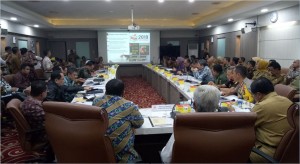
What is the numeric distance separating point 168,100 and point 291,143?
14.5ft

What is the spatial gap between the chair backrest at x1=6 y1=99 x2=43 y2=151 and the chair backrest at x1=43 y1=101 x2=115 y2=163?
31.1 inches

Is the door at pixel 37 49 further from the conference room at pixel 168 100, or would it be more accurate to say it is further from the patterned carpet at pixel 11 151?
the patterned carpet at pixel 11 151

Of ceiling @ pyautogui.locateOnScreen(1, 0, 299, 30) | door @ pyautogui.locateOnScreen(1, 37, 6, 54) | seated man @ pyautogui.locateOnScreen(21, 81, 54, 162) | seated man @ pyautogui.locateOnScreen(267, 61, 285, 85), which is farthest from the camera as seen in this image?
door @ pyautogui.locateOnScreen(1, 37, 6, 54)

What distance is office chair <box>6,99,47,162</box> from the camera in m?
2.34

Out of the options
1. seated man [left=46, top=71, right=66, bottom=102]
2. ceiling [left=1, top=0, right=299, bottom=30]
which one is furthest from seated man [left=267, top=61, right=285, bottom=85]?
seated man [left=46, top=71, right=66, bottom=102]

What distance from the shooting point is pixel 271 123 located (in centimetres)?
187

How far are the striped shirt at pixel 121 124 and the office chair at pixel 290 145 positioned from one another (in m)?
0.92

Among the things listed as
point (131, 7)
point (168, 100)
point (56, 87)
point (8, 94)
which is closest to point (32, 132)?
point (56, 87)

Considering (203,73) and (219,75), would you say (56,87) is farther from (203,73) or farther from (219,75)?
(203,73)

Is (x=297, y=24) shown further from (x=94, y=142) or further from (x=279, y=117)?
(x=94, y=142)

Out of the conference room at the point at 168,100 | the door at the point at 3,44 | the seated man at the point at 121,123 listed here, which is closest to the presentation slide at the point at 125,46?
the conference room at the point at 168,100

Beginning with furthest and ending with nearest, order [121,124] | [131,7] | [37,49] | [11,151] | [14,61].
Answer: [37,49] → [131,7] → [14,61] → [11,151] → [121,124]

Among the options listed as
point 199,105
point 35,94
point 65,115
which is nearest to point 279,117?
point 199,105

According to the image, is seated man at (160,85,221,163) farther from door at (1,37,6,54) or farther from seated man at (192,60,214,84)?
door at (1,37,6,54)
